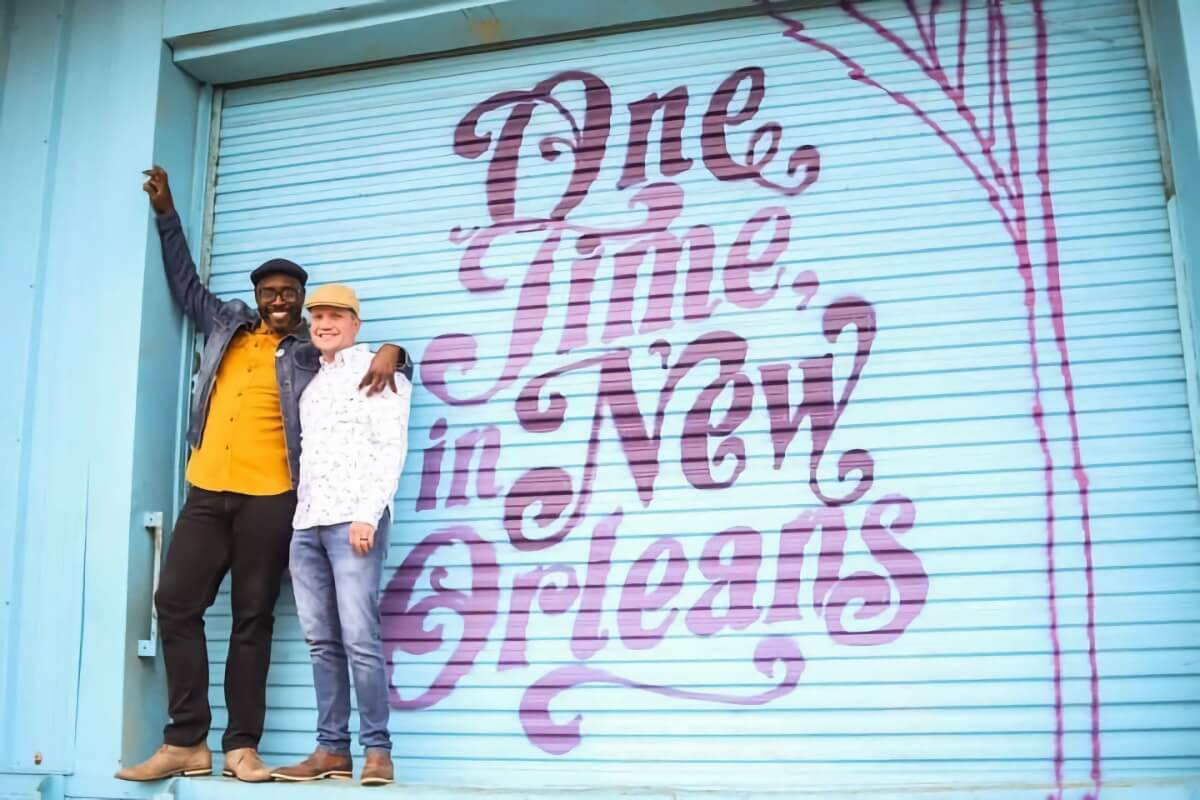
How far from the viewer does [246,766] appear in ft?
12.2

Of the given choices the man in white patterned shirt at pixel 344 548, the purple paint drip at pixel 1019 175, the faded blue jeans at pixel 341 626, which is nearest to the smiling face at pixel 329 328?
the man in white patterned shirt at pixel 344 548

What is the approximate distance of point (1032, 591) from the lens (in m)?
3.65

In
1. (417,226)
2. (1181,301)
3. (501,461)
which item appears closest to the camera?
(1181,301)

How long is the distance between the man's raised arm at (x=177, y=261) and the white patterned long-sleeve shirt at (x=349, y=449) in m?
0.83

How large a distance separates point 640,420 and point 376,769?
5.36 feet

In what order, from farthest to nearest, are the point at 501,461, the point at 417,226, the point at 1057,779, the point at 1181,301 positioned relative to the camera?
the point at 417,226, the point at 501,461, the point at 1181,301, the point at 1057,779

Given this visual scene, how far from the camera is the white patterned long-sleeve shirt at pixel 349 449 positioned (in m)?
3.69

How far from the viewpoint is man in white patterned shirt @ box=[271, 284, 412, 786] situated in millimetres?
3623

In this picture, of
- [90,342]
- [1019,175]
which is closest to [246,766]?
[90,342]

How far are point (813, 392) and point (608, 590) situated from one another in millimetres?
1121

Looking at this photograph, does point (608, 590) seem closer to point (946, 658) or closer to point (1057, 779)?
point (946, 658)

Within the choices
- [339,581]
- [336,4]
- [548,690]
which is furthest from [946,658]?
[336,4]

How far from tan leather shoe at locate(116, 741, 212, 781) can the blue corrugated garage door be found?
31 centimetres

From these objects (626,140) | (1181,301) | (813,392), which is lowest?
(813,392)
